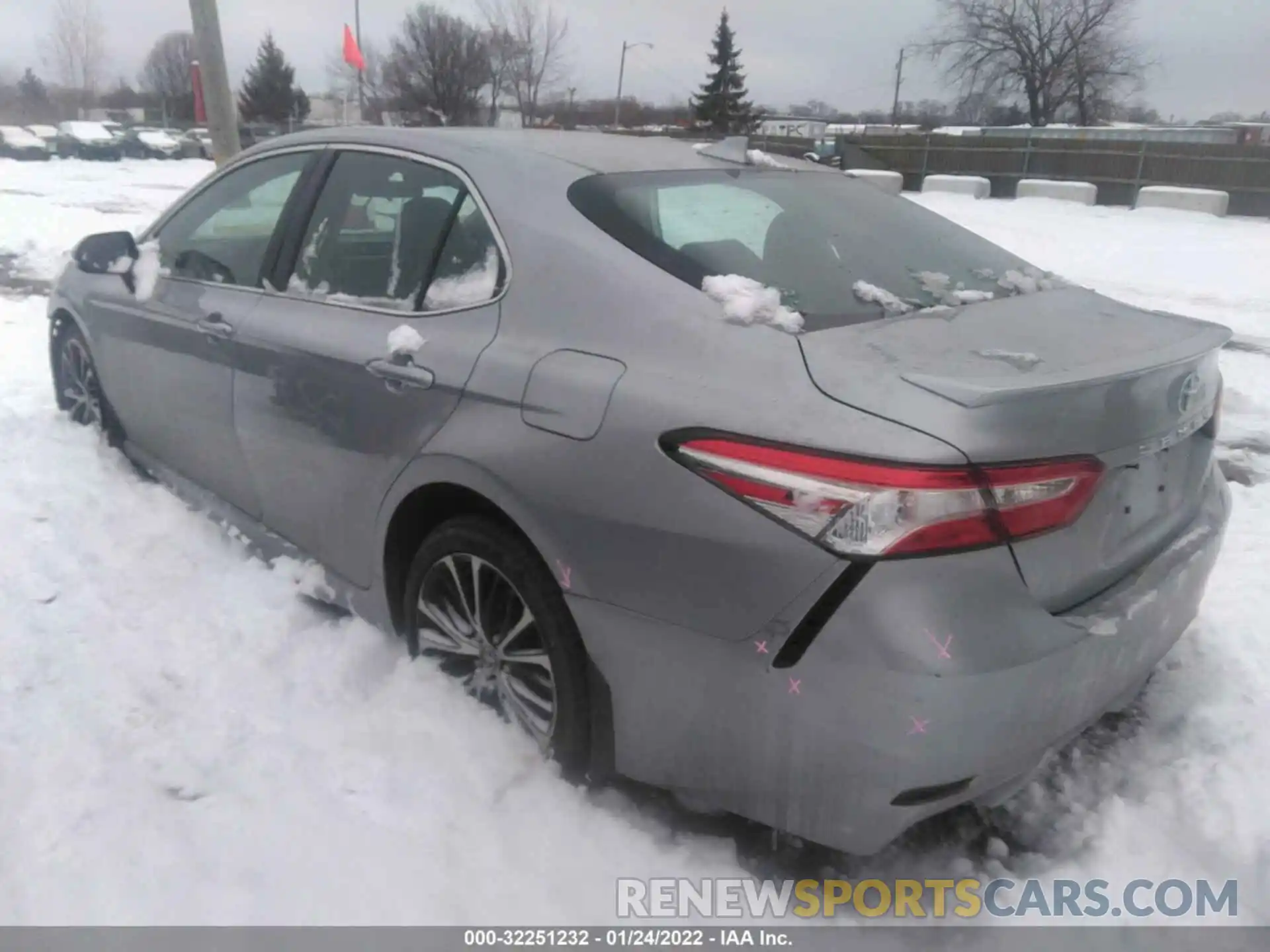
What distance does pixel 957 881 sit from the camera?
2332 mm

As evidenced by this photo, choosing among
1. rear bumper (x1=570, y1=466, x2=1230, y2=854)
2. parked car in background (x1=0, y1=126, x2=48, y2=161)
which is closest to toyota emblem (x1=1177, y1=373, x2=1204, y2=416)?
rear bumper (x1=570, y1=466, x2=1230, y2=854)

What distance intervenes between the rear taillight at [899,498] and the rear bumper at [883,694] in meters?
0.05

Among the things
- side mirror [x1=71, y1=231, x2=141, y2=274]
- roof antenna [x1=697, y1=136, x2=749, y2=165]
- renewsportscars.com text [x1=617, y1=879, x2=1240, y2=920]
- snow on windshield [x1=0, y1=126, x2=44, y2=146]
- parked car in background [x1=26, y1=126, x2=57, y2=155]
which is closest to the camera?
renewsportscars.com text [x1=617, y1=879, x2=1240, y2=920]

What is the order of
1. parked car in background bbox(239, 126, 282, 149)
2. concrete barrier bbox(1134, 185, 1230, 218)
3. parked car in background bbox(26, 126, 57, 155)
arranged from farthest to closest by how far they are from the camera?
parked car in background bbox(239, 126, 282, 149) < parked car in background bbox(26, 126, 57, 155) < concrete barrier bbox(1134, 185, 1230, 218)

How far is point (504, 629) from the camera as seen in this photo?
2533 mm

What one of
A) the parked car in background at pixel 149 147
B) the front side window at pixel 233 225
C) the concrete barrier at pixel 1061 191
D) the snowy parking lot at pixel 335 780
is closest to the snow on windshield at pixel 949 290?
the snowy parking lot at pixel 335 780

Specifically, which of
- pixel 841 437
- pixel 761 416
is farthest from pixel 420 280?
pixel 841 437

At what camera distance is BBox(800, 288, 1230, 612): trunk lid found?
1858 millimetres

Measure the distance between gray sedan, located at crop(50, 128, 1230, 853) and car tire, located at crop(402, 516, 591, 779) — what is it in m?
0.01

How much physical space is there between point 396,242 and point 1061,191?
22322 mm

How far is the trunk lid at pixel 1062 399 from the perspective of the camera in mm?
1858

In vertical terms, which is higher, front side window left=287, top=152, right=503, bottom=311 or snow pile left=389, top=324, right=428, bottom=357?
front side window left=287, top=152, right=503, bottom=311

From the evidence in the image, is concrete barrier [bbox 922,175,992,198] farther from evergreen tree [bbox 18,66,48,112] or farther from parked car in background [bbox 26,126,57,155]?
evergreen tree [bbox 18,66,48,112]

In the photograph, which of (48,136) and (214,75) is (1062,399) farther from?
(48,136)
